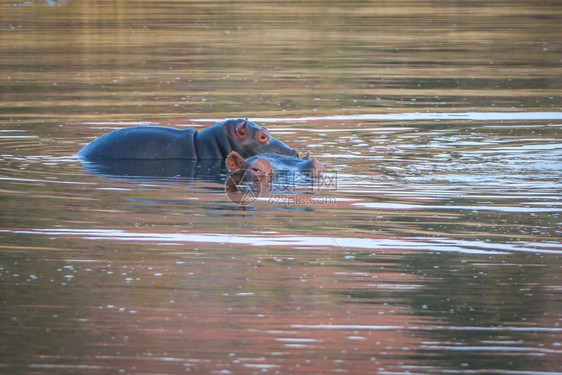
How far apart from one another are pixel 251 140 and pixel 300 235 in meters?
3.59

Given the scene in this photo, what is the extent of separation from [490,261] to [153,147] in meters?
5.38

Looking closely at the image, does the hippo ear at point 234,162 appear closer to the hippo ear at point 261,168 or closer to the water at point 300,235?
the hippo ear at point 261,168

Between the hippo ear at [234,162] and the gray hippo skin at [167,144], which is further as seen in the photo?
the gray hippo skin at [167,144]

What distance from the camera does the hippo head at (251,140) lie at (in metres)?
11.1

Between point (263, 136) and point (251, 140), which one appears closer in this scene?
point (263, 136)

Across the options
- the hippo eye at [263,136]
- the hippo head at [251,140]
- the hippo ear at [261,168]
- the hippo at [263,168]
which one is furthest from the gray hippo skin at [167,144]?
the hippo ear at [261,168]

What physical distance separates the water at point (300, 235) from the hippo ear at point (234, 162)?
1.10 feet

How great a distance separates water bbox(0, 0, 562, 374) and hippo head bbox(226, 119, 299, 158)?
0.45 meters

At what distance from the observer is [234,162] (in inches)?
404

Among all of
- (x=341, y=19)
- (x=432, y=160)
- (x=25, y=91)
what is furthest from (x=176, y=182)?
(x=341, y=19)

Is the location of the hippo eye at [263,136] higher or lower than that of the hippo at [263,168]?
higher

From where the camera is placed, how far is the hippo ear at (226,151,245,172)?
401 inches

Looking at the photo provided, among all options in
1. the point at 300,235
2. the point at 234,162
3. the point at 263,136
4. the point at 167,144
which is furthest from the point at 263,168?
the point at 300,235

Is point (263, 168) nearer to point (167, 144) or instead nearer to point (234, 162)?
point (234, 162)
